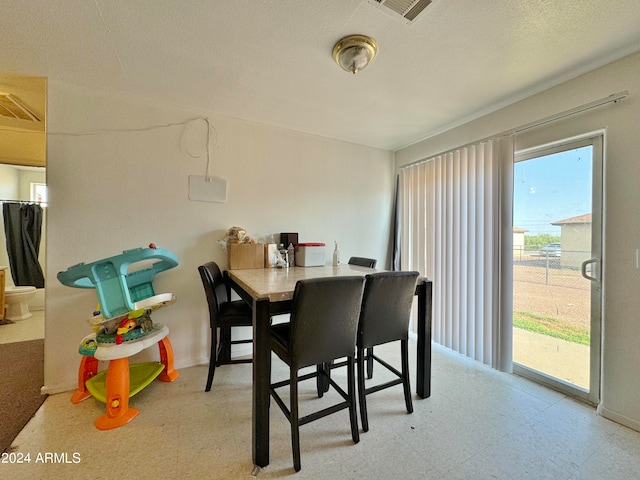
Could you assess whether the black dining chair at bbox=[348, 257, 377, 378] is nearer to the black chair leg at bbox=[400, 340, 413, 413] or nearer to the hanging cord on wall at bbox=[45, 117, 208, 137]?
the black chair leg at bbox=[400, 340, 413, 413]

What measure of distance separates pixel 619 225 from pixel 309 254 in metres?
2.33

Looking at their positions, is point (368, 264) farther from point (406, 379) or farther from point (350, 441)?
point (350, 441)

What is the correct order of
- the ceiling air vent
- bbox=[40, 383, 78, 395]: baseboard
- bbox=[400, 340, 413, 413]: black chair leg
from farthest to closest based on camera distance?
bbox=[40, 383, 78, 395]: baseboard < bbox=[400, 340, 413, 413]: black chair leg < the ceiling air vent

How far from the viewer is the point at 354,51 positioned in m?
1.59

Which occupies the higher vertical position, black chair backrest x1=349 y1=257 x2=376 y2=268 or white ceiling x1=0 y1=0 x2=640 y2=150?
white ceiling x1=0 y1=0 x2=640 y2=150

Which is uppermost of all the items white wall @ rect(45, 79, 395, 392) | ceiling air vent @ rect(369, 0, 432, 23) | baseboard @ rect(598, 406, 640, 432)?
ceiling air vent @ rect(369, 0, 432, 23)

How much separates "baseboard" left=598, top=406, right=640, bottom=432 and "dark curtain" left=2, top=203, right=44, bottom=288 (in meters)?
6.62

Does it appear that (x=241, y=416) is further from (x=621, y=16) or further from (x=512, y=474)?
(x=621, y=16)

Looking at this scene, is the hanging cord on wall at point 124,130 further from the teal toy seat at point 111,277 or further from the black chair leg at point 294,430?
the black chair leg at point 294,430

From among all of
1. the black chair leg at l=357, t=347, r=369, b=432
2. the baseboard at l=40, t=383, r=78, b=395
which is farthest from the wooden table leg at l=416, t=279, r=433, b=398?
the baseboard at l=40, t=383, r=78, b=395

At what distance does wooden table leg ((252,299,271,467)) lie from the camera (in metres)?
1.34

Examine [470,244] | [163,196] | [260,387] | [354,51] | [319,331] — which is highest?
[354,51]

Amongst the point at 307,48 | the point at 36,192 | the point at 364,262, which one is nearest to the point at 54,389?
the point at 364,262

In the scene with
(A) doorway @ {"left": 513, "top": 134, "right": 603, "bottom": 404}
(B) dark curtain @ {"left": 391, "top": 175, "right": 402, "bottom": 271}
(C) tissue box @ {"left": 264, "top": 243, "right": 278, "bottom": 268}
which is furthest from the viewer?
(B) dark curtain @ {"left": 391, "top": 175, "right": 402, "bottom": 271}
